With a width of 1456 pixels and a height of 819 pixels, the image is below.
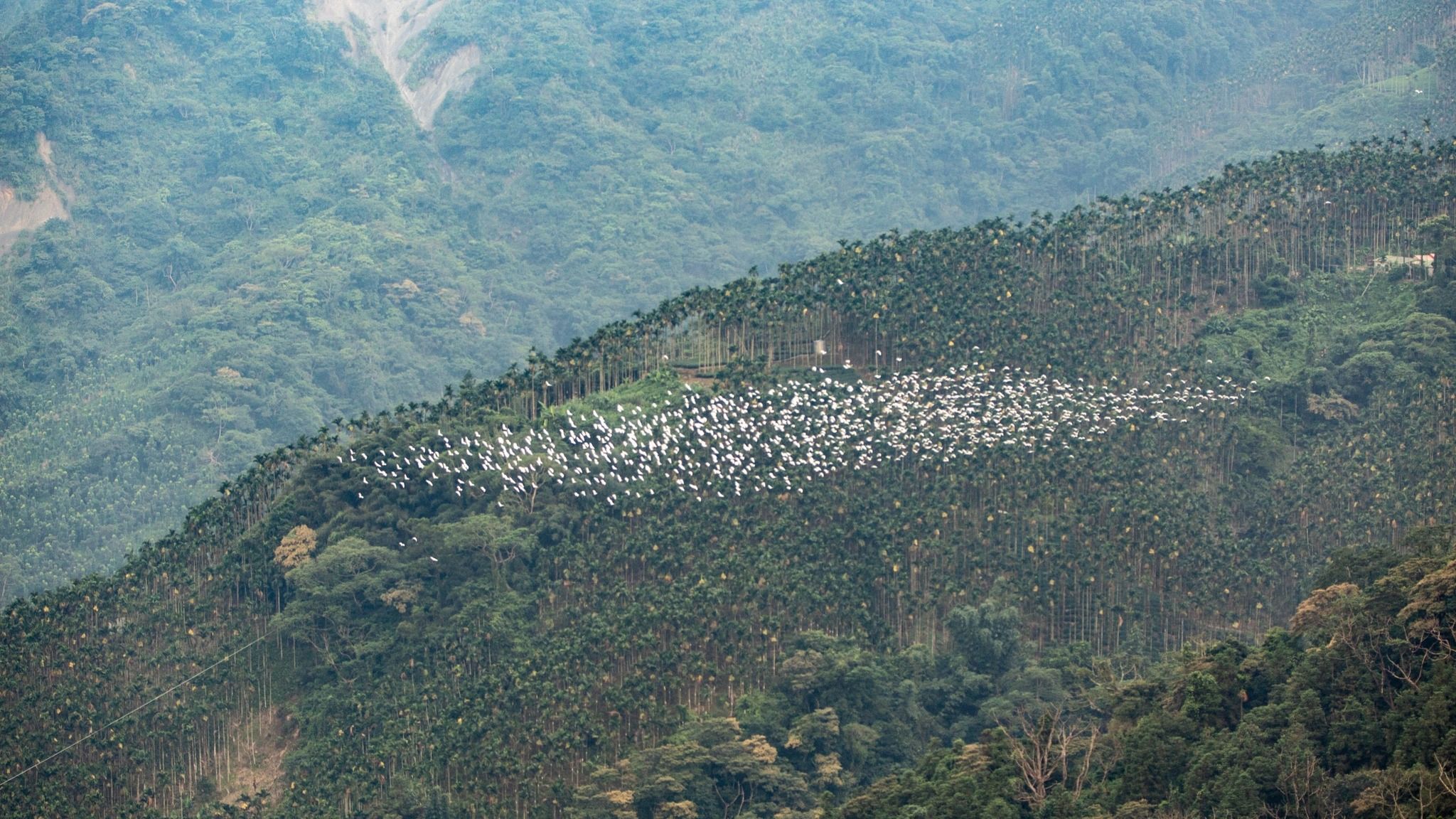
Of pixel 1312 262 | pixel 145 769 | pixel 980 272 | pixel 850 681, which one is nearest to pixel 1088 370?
pixel 980 272

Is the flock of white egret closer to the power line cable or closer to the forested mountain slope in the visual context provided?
the forested mountain slope

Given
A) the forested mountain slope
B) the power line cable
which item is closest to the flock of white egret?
the forested mountain slope

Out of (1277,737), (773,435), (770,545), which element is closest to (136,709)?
(770,545)

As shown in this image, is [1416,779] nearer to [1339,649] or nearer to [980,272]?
[1339,649]

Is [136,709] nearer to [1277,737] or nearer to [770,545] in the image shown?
[770,545]

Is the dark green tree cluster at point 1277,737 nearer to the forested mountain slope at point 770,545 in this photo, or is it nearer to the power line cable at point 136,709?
the forested mountain slope at point 770,545
